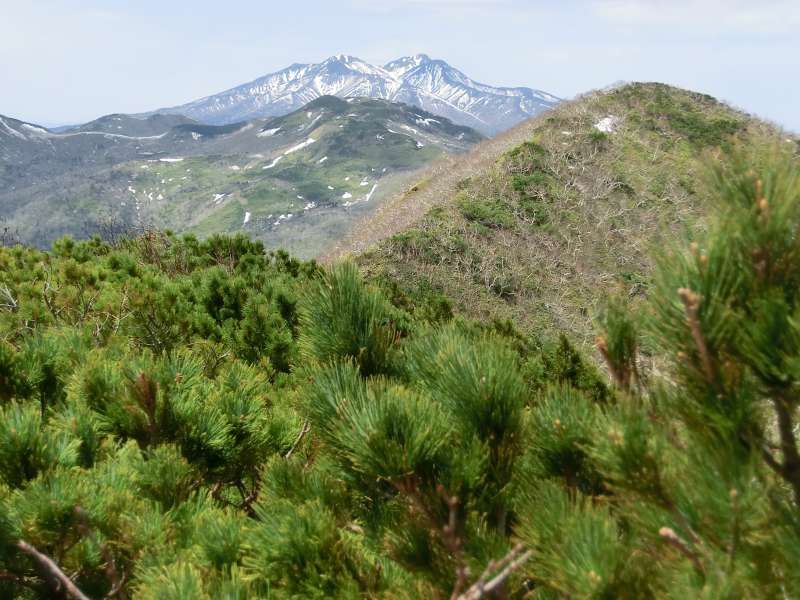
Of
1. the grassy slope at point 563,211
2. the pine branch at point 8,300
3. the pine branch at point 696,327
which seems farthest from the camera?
the grassy slope at point 563,211

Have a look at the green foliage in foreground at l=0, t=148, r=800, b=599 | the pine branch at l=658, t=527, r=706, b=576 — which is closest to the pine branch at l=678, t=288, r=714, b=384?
the green foliage in foreground at l=0, t=148, r=800, b=599

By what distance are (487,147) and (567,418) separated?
38574 millimetres

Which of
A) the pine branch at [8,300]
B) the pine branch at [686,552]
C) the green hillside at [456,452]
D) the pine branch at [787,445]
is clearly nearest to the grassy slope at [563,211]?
the pine branch at [8,300]

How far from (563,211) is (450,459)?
3108cm

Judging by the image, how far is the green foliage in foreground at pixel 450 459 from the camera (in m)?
0.93

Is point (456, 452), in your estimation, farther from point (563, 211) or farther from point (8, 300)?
point (563, 211)

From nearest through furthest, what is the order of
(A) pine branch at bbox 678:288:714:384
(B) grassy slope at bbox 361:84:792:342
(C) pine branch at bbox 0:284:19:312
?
(A) pine branch at bbox 678:288:714:384
(C) pine branch at bbox 0:284:19:312
(B) grassy slope at bbox 361:84:792:342

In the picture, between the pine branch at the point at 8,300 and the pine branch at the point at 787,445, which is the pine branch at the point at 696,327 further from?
the pine branch at the point at 8,300

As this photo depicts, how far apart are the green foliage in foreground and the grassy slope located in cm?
1968

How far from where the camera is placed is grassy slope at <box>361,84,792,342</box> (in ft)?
78.7

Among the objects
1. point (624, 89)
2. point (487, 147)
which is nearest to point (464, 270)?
point (487, 147)

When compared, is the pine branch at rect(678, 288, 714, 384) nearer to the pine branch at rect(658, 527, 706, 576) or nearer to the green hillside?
the green hillside

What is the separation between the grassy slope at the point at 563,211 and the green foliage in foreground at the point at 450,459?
64.6ft

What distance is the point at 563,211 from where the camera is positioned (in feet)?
100
